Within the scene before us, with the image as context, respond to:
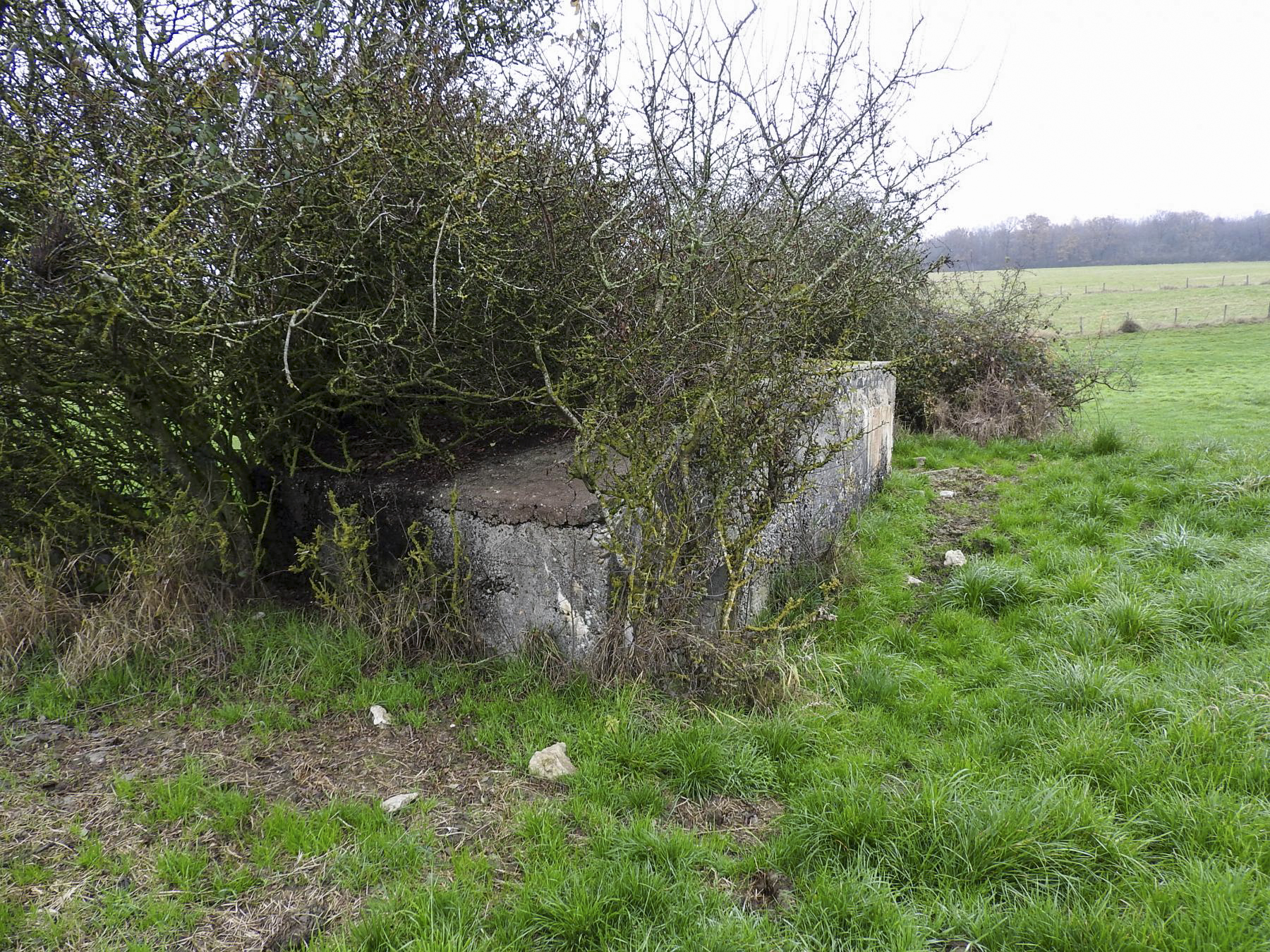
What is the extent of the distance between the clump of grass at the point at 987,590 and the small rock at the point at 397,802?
11.1ft

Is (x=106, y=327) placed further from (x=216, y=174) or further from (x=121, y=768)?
(x=121, y=768)

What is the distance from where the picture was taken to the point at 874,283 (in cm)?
463

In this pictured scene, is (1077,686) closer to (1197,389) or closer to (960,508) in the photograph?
(960,508)

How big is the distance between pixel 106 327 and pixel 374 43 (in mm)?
2276

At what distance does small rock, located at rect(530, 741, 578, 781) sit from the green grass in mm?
8403

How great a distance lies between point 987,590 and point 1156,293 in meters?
47.6

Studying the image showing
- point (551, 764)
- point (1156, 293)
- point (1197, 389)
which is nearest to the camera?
point (551, 764)

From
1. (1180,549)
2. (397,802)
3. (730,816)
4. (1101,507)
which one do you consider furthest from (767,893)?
(1101,507)

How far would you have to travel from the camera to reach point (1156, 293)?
1657 inches

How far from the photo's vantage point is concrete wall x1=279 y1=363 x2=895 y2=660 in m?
3.67

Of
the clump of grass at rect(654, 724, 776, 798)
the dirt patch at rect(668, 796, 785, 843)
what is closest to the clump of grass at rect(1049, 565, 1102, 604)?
the clump of grass at rect(654, 724, 776, 798)

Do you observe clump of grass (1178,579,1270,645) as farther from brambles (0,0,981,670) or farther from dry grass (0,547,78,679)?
dry grass (0,547,78,679)

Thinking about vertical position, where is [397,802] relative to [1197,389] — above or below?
above

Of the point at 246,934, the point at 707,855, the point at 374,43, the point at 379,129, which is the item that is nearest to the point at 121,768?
the point at 246,934
